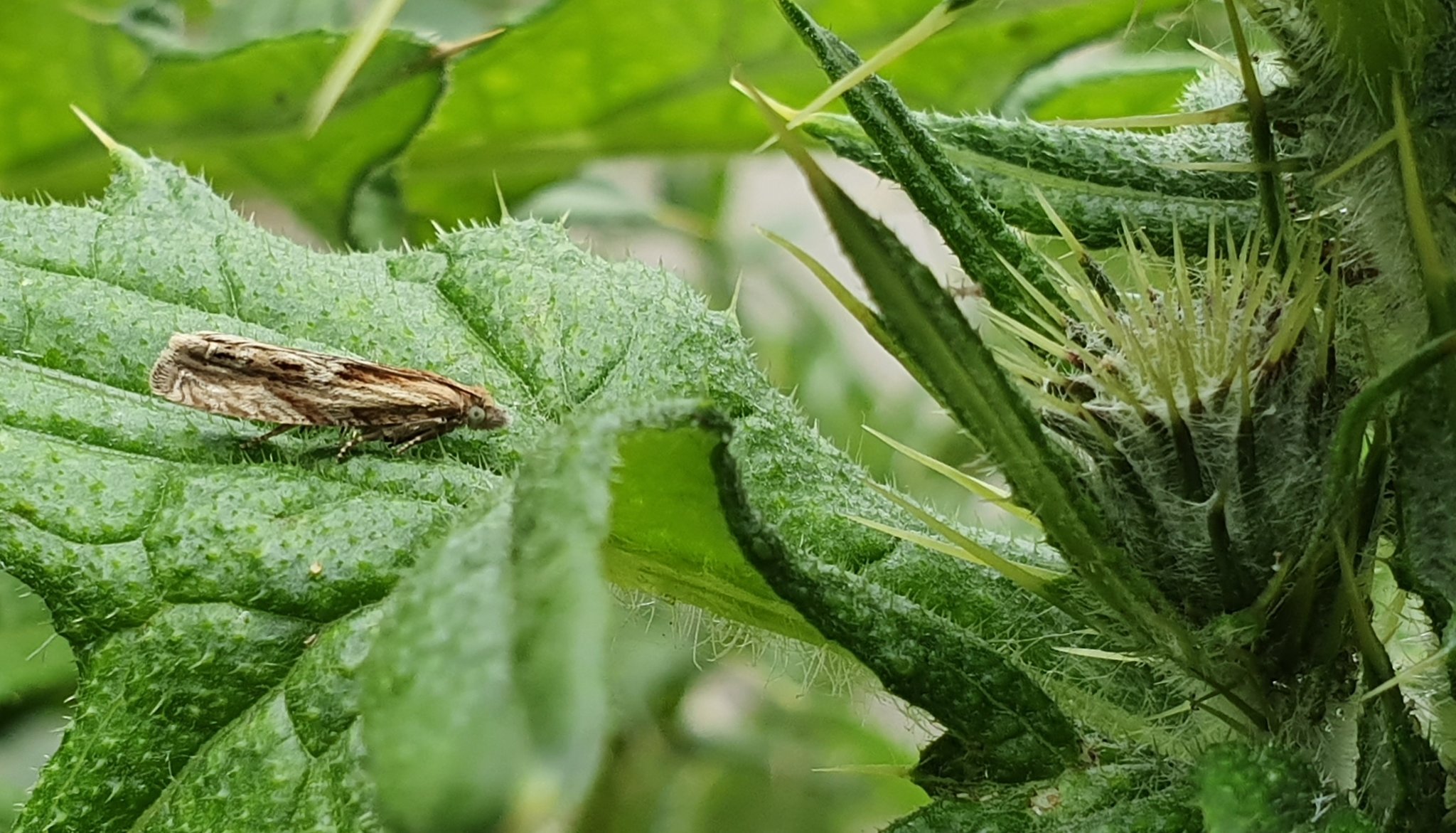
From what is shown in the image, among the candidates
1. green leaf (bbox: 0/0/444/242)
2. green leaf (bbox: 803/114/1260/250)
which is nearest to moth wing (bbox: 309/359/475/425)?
green leaf (bbox: 803/114/1260/250)

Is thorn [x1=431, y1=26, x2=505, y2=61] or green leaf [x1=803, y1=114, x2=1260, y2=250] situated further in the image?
thorn [x1=431, y1=26, x2=505, y2=61]

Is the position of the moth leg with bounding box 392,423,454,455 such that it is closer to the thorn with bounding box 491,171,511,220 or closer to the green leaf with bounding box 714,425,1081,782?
the thorn with bounding box 491,171,511,220

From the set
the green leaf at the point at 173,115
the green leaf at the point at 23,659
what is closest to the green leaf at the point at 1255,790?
the green leaf at the point at 173,115

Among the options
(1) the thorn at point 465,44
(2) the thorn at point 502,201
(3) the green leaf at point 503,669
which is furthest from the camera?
(1) the thorn at point 465,44

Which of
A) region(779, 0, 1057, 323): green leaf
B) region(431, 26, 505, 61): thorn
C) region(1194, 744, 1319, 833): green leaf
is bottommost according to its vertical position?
region(1194, 744, 1319, 833): green leaf

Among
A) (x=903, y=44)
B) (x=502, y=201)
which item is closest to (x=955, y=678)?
(x=903, y=44)

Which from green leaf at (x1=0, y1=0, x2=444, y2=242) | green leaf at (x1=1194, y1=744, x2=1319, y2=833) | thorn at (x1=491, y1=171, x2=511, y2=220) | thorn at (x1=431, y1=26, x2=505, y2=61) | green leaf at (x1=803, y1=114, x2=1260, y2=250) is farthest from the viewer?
green leaf at (x1=0, y1=0, x2=444, y2=242)

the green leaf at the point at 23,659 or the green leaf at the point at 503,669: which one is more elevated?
the green leaf at the point at 503,669

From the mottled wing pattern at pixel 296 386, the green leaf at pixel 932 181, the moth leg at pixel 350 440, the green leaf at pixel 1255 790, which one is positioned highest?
the green leaf at pixel 932 181

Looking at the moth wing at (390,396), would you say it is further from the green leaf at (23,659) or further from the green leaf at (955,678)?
the green leaf at (23,659)
